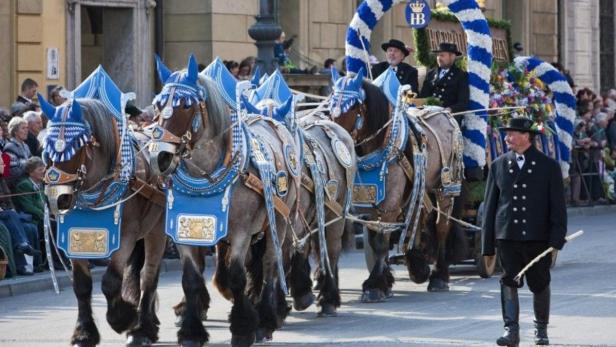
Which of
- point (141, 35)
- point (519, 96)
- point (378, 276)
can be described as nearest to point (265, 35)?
point (519, 96)

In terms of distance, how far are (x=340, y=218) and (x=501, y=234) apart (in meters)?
3.23

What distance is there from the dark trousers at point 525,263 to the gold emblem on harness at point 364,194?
12.4ft

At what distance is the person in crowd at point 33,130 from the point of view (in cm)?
1862

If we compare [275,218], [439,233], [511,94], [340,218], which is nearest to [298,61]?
[511,94]

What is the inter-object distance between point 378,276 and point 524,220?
376 centimetres

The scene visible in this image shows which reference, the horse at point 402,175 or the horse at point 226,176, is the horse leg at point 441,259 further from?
the horse at point 226,176

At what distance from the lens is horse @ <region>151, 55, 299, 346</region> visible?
12484mm

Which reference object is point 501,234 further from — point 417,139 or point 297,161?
point 417,139

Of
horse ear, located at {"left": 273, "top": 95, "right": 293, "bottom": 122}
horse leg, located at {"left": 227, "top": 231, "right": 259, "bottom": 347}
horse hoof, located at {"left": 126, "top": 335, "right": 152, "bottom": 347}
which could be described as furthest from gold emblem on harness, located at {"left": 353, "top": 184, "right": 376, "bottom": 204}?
horse hoof, located at {"left": 126, "top": 335, "right": 152, "bottom": 347}

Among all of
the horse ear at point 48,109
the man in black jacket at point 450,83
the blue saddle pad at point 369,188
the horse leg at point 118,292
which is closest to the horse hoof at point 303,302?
the blue saddle pad at point 369,188

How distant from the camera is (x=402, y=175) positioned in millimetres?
16484

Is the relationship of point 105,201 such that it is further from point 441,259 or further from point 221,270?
point 441,259

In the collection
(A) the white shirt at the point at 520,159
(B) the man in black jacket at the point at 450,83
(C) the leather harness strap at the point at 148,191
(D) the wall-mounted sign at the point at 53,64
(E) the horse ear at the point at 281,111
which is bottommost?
(C) the leather harness strap at the point at 148,191

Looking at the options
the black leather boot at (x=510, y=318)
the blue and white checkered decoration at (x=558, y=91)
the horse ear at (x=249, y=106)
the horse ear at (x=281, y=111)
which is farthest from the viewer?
the blue and white checkered decoration at (x=558, y=91)
